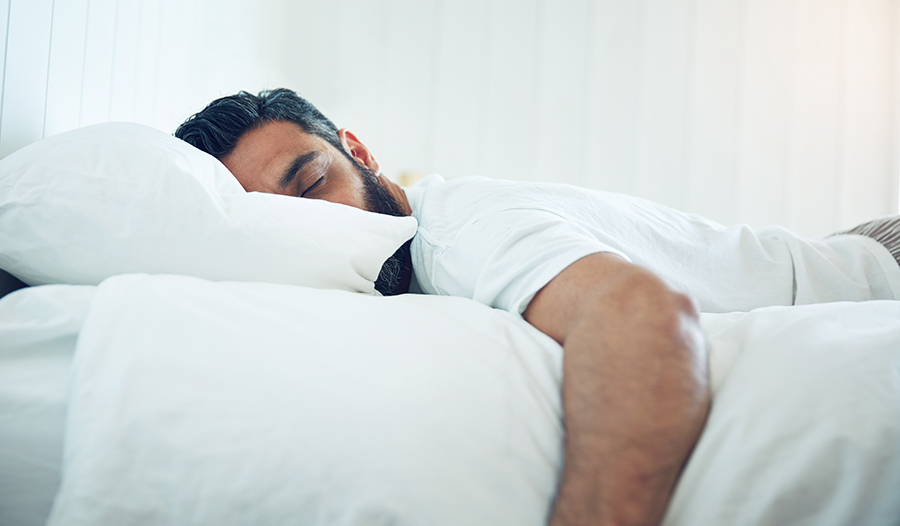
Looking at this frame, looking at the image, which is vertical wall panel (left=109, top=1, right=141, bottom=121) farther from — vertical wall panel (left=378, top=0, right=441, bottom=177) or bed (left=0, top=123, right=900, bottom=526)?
vertical wall panel (left=378, top=0, right=441, bottom=177)

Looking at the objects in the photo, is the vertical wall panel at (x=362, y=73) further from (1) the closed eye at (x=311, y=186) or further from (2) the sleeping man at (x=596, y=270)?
(1) the closed eye at (x=311, y=186)

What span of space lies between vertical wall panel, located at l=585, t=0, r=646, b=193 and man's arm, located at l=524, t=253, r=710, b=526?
1597 mm

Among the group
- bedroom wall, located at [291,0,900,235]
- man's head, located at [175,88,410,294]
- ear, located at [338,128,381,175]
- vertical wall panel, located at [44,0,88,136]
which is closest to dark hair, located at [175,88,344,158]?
man's head, located at [175,88,410,294]

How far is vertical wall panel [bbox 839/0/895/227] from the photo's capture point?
2.13 metres

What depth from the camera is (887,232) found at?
1119 millimetres

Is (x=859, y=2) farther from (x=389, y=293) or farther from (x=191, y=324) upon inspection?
(x=191, y=324)

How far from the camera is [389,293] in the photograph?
96cm

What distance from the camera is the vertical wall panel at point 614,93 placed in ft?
6.63

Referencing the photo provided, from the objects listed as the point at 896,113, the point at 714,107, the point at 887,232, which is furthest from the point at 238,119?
the point at 896,113

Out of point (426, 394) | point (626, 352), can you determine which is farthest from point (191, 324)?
point (626, 352)

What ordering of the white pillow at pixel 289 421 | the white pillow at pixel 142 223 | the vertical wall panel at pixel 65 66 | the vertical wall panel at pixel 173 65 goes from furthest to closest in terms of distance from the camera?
the vertical wall panel at pixel 173 65 < the vertical wall panel at pixel 65 66 < the white pillow at pixel 142 223 < the white pillow at pixel 289 421

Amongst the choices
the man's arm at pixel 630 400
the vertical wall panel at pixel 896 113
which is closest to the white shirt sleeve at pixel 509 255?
the man's arm at pixel 630 400

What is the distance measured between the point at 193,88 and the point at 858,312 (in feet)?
5.04

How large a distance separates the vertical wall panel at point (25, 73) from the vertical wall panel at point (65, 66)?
0.06 feet
